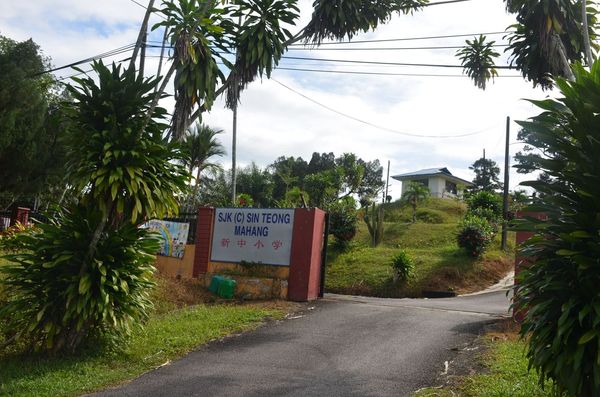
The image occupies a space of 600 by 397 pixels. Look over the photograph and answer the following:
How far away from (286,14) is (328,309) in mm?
6790

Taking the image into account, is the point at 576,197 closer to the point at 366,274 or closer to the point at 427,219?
the point at 366,274

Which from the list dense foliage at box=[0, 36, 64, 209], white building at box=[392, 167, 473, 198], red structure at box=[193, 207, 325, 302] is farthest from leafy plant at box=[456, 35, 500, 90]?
white building at box=[392, 167, 473, 198]

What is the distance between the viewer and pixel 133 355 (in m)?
8.12

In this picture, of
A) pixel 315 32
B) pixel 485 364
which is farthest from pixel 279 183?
pixel 485 364

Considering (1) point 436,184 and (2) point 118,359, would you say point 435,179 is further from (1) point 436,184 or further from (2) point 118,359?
(2) point 118,359

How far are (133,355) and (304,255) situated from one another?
5.49 meters

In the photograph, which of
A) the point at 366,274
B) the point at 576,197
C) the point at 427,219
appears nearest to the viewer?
the point at 576,197

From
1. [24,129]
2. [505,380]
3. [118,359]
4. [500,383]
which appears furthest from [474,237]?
[24,129]

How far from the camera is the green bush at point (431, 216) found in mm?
34125

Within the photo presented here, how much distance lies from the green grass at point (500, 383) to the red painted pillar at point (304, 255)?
5647 mm

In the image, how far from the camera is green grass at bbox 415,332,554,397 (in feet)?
19.9

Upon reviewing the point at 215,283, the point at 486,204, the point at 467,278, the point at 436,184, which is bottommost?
the point at 215,283

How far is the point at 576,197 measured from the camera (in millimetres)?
5340

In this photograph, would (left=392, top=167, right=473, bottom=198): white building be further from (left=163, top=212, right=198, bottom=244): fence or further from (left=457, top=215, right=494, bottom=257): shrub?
(left=163, top=212, right=198, bottom=244): fence
